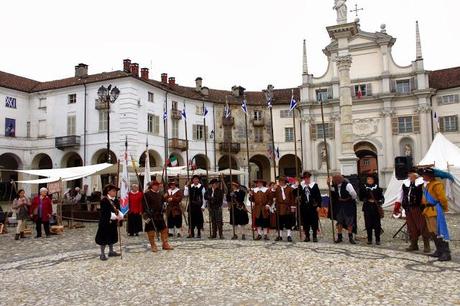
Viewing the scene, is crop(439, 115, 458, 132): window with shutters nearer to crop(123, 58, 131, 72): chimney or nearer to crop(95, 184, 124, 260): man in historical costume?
crop(123, 58, 131, 72): chimney

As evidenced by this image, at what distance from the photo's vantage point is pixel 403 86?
3906 centimetres

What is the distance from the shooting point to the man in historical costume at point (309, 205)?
37.0ft

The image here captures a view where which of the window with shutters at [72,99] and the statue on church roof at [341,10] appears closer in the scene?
the statue on church roof at [341,10]

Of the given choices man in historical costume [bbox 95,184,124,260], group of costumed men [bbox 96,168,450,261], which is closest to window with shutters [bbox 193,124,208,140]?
group of costumed men [bbox 96,168,450,261]

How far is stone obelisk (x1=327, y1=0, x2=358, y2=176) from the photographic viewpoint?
2106 cm

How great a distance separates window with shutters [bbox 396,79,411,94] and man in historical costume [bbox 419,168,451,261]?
3311cm

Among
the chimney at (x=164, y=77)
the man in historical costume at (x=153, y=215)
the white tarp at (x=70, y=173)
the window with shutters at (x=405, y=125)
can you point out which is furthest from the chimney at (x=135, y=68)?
the man in historical costume at (x=153, y=215)

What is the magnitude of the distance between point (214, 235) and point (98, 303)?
6.85m

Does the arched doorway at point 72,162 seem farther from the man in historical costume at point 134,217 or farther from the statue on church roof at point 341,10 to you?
the statue on church roof at point 341,10

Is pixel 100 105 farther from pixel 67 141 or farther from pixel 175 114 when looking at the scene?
pixel 175 114

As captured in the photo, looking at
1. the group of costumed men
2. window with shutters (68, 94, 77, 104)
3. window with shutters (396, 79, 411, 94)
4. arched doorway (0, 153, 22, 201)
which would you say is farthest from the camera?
window with shutters (396, 79, 411, 94)

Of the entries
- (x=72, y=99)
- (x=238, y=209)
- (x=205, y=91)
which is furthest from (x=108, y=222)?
(x=205, y=91)

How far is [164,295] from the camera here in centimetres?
614

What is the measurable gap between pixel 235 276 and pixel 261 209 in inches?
195
